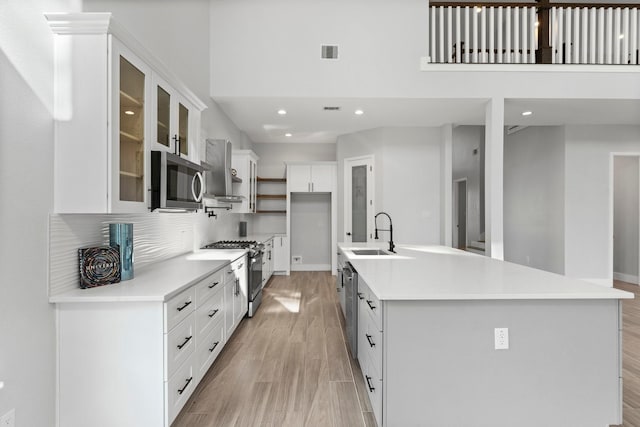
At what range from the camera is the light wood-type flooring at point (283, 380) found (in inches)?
82.0

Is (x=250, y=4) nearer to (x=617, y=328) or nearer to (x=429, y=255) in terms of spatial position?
(x=429, y=255)

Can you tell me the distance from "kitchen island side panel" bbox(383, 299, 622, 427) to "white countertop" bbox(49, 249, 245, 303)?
124cm

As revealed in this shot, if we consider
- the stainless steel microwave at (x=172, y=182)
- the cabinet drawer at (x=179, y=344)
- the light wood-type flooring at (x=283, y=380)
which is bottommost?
the light wood-type flooring at (x=283, y=380)

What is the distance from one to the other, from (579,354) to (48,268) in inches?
113

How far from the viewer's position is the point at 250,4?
4.24 metres

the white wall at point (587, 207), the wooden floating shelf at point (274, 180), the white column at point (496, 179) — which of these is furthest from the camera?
the wooden floating shelf at point (274, 180)

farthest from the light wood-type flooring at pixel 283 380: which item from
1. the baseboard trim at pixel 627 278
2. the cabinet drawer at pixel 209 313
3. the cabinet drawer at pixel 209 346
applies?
the baseboard trim at pixel 627 278

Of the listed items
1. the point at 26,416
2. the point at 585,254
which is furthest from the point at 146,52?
the point at 585,254

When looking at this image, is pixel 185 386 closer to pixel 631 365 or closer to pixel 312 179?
pixel 631 365

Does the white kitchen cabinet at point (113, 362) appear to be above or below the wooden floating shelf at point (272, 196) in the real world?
below

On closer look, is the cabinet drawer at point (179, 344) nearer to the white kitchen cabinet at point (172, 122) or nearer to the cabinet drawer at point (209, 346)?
the cabinet drawer at point (209, 346)

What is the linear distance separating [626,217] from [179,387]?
307 inches

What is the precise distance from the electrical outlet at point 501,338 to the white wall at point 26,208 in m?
2.35

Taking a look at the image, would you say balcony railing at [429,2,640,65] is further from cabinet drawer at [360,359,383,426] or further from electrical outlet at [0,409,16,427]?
electrical outlet at [0,409,16,427]
